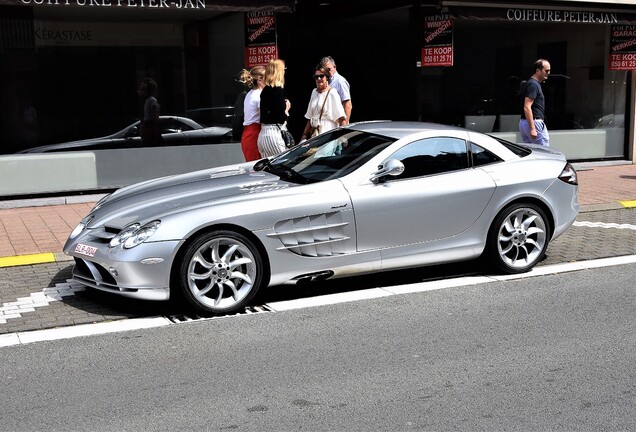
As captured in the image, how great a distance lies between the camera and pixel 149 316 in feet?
19.2

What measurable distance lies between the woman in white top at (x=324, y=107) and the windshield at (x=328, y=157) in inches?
84.2

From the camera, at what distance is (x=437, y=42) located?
13.6 m

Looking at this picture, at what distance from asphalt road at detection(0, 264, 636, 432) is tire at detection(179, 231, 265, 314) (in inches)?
8.7

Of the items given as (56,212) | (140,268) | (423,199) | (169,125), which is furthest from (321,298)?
(169,125)

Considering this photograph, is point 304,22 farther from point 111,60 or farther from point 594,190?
point 594,190

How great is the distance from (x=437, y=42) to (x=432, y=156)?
742 cm

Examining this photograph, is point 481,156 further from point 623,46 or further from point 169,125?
point 623,46

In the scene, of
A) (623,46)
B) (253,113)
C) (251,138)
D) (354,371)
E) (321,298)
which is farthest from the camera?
(623,46)

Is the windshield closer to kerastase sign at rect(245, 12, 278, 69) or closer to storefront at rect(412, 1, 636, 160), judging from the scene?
kerastase sign at rect(245, 12, 278, 69)

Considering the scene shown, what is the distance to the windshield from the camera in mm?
6461

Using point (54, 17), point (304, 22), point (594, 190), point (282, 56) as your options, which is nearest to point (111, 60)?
point (54, 17)

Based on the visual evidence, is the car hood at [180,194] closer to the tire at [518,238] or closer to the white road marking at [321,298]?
the white road marking at [321,298]

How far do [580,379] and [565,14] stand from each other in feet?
37.4

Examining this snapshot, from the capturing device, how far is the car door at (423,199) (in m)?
6.26
